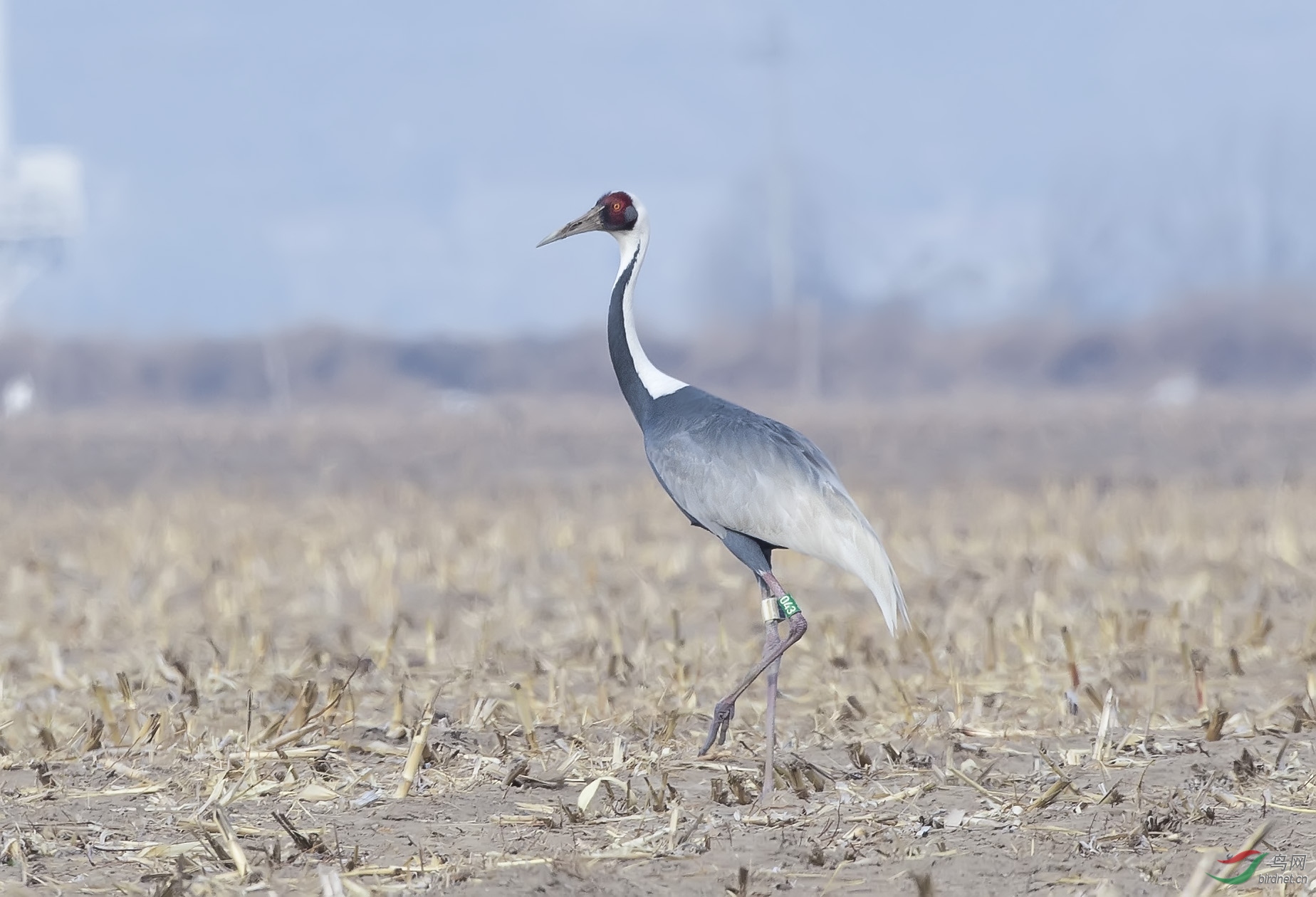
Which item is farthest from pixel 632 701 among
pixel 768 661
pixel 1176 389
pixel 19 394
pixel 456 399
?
pixel 456 399

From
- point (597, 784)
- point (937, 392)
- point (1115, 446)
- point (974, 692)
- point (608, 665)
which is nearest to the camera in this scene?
point (597, 784)

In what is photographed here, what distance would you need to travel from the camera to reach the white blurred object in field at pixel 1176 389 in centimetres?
6112

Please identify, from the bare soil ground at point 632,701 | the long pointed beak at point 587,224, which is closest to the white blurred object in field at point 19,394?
the bare soil ground at point 632,701

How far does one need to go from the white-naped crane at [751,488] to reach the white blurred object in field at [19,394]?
40.2m

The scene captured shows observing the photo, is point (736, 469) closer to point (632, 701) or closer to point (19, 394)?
point (632, 701)

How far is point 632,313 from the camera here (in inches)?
240

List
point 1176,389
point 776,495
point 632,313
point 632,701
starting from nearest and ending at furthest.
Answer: point 776,495
point 632,313
point 632,701
point 1176,389

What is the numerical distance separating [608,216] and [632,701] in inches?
81.8

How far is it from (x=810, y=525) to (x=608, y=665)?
220 cm

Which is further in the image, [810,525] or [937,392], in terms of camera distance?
[937,392]

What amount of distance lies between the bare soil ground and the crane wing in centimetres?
66

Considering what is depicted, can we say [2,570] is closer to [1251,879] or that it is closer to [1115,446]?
[1251,879]

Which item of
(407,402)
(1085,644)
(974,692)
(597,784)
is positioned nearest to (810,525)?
(597,784)

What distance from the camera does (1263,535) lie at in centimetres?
1191
